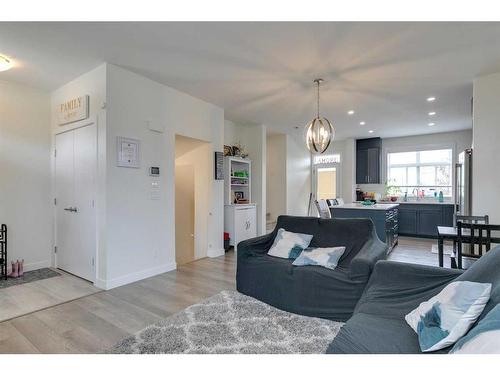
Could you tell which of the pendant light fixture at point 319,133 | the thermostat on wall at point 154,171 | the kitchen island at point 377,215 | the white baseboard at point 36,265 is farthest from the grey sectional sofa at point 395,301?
the white baseboard at point 36,265

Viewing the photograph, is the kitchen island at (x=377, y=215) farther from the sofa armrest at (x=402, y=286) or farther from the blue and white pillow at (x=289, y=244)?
the sofa armrest at (x=402, y=286)

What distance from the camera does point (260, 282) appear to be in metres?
2.83

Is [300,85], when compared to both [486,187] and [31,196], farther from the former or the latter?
[31,196]

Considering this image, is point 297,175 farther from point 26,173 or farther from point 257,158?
point 26,173

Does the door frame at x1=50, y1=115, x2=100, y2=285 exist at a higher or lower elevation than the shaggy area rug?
higher

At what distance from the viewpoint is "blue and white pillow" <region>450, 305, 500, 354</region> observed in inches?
39.6

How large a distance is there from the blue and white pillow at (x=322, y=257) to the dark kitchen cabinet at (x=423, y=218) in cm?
503

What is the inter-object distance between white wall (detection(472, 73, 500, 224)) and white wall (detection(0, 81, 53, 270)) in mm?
6327

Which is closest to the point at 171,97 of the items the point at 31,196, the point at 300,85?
the point at 300,85

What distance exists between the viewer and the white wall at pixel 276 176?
7.16 meters

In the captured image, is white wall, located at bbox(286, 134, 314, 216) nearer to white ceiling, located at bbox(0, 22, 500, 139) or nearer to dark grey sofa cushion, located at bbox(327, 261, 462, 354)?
white ceiling, located at bbox(0, 22, 500, 139)

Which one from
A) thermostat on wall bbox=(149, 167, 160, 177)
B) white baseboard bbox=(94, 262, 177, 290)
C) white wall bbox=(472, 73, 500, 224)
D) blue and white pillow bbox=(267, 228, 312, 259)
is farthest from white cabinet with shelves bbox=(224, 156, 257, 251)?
white wall bbox=(472, 73, 500, 224)

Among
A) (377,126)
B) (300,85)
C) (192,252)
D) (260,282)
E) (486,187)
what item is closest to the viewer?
(260,282)
